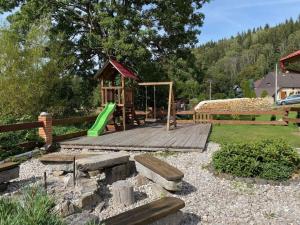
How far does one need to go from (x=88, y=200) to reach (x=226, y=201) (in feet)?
7.35

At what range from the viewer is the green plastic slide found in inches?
508

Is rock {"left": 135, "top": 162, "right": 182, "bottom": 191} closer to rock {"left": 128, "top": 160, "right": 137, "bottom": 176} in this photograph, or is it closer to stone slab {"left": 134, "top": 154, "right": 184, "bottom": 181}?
stone slab {"left": 134, "top": 154, "right": 184, "bottom": 181}

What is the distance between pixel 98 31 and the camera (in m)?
18.9

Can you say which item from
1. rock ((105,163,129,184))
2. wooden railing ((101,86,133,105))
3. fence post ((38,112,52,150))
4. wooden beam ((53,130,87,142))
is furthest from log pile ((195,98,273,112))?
rock ((105,163,129,184))

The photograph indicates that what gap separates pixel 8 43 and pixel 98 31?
5249mm

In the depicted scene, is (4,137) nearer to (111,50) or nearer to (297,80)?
(111,50)

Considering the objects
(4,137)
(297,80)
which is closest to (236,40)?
(297,80)

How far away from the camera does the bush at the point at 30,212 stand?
2.61 metres

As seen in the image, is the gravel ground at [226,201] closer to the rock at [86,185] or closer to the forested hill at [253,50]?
the rock at [86,185]

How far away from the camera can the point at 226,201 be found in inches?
222

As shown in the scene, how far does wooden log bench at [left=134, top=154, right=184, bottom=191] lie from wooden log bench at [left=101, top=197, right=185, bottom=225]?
0.90 m

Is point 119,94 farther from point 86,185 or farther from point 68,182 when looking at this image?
point 86,185

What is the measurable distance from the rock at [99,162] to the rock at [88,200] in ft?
3.14

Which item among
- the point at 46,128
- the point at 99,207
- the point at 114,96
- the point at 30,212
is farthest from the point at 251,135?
the point at 30,212
